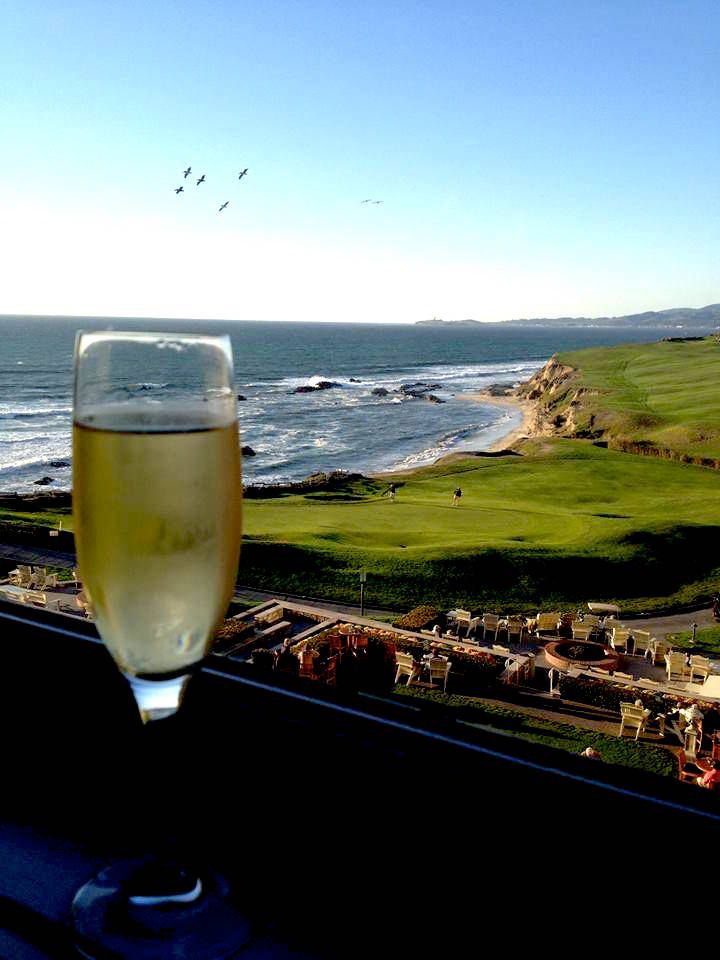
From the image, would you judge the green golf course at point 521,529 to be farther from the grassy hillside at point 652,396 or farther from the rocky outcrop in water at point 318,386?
the rocky outcrop in water at point 318,386

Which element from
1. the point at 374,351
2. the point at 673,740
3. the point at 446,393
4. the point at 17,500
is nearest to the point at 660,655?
the point at 673,740

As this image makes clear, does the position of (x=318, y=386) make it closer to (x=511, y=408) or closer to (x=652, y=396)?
(x=511, y=408)

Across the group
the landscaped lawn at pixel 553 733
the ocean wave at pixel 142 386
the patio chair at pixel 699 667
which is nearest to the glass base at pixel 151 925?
the ocean wave at pixel 142 386

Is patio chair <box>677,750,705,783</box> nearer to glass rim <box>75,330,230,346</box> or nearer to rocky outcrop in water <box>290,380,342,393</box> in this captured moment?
glass rim <box>75,330,230,346</box>

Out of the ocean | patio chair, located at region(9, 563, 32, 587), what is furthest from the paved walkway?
the ocean

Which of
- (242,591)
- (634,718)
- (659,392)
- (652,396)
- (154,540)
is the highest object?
(154,540)

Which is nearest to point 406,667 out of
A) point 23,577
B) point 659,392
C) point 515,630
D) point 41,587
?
point 515,630
